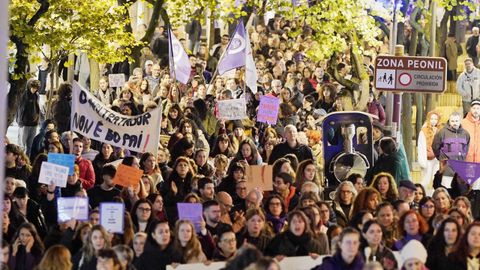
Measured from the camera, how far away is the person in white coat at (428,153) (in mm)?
28750

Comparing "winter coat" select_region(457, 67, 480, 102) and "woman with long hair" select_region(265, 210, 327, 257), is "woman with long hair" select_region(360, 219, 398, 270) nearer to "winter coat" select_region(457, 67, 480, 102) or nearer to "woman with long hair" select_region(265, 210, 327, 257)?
"woman with long hair" select_region(265, 210, 327, 257)

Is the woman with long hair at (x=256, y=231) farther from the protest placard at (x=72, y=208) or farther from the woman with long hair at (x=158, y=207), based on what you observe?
the protest placard at (x=72, y=208)

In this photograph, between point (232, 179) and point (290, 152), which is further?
point (290, 152)

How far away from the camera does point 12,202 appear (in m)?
20.4

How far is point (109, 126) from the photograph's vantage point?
24547 mm

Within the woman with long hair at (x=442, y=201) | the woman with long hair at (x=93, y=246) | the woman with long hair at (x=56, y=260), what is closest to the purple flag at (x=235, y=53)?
the woman with long hair at (x=442, y=201)

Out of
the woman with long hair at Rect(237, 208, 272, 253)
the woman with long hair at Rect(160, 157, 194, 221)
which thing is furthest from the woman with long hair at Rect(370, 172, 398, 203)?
the woman with long hair at Rect(237, 208, 272, 253)

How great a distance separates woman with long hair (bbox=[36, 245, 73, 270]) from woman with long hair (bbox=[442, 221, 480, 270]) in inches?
150

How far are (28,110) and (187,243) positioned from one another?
11496 mm

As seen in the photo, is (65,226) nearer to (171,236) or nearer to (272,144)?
(171,236)

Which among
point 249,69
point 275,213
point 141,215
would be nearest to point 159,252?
point 141,215

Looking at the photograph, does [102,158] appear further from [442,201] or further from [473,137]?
[473,137]

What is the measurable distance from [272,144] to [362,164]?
241 centimetres

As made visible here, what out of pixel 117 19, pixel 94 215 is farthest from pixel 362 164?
pixel 94 215
